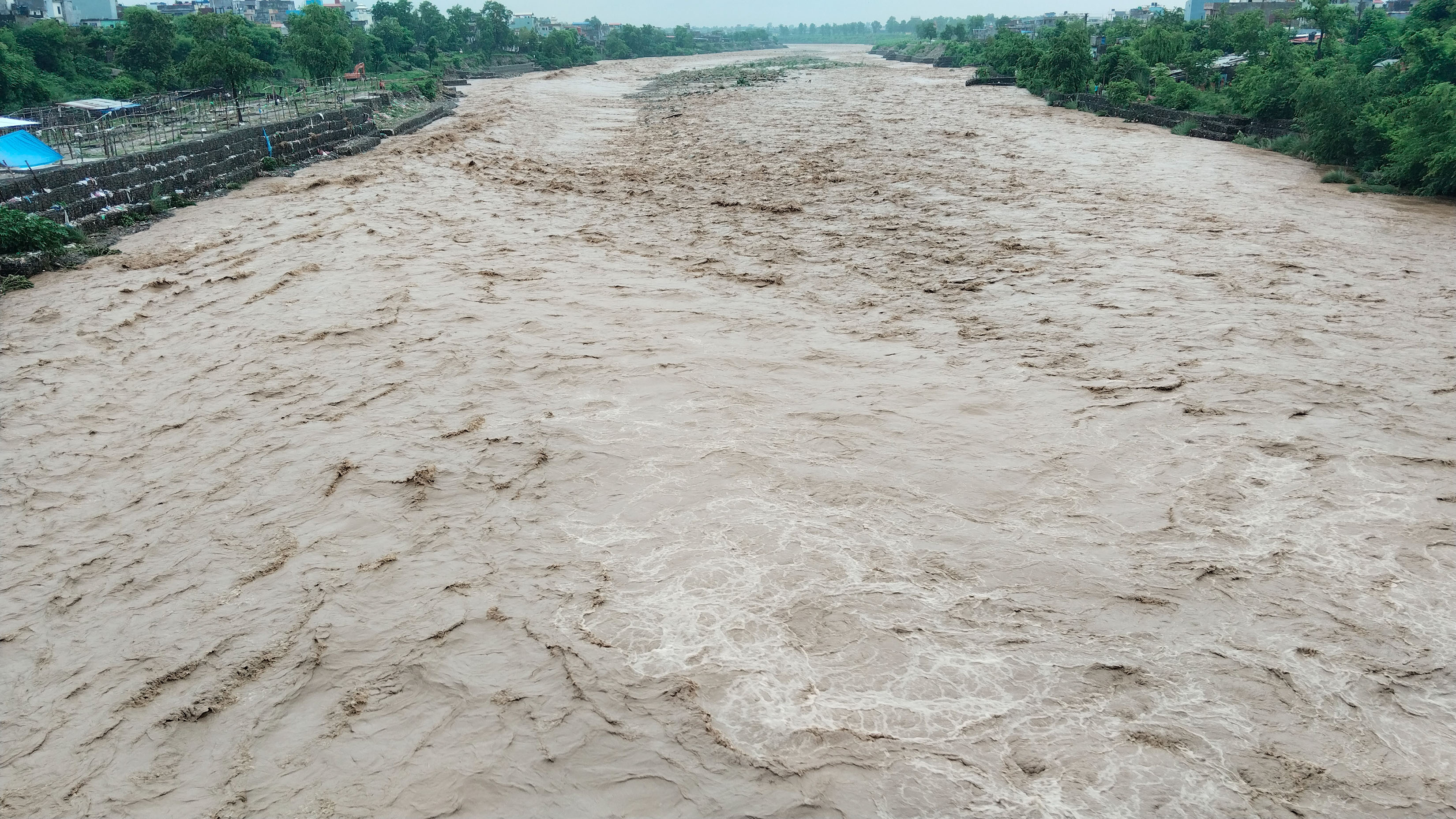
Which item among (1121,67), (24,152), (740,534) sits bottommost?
(740,534)

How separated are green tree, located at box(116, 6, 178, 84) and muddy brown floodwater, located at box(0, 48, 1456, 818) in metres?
28.9

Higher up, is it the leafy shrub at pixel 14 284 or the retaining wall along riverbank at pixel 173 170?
the retaining wall along riverbank at pixel 173 170

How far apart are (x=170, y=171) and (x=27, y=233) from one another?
4.49 meters

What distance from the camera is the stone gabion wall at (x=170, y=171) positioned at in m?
12.7

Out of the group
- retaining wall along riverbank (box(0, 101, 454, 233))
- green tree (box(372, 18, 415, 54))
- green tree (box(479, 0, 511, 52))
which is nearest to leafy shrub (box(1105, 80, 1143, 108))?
retaining wall along riverbank (box(0, 101, 454, 233))

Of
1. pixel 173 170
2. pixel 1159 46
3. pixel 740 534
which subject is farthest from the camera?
pixel 1159 46

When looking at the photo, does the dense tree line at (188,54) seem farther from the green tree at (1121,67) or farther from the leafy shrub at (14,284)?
the green tree at (1121,67)

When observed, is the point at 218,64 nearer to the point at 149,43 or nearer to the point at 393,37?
the point at 149,43

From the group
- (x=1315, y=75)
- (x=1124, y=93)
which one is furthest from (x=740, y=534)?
(x=1124, y=93)

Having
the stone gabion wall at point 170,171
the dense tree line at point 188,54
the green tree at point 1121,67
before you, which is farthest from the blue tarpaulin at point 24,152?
the green tree at point 1121,67

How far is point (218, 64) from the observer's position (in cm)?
2233

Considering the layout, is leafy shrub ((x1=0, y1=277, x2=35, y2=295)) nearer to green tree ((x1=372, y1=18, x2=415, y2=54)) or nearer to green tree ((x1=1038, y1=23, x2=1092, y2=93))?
green tree ((x1=1038, y1=23, x2=1092, y2=93))

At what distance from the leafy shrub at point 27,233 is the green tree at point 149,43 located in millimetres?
25936

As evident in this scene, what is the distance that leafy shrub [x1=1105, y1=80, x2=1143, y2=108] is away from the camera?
27.9m
